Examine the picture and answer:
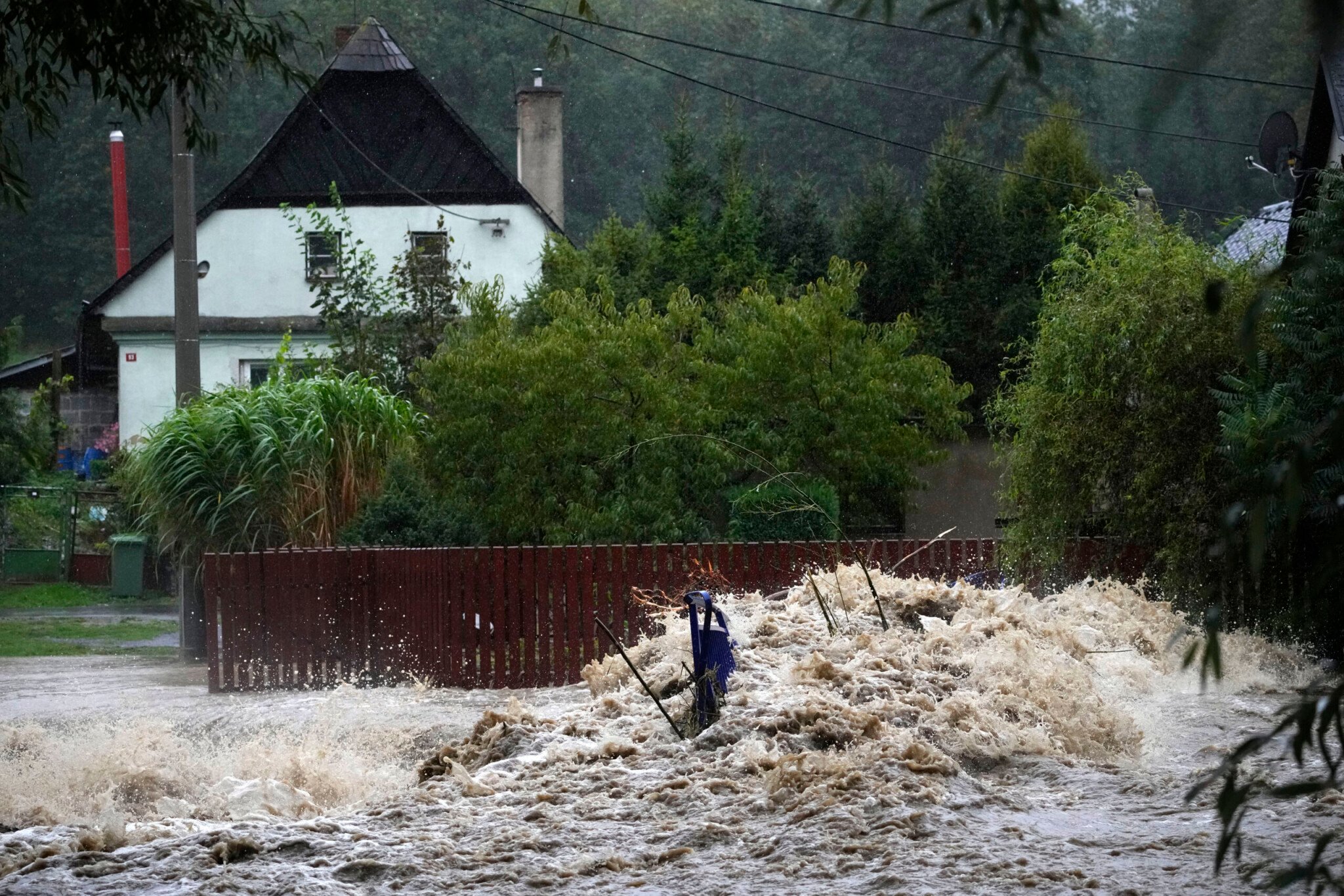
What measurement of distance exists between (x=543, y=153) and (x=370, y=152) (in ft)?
11.8

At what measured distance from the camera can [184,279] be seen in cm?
1603

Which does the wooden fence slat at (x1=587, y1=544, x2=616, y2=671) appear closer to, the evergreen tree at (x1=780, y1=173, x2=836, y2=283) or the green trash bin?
the green trash bin

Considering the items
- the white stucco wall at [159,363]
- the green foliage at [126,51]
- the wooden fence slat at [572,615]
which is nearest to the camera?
the green foliage at [126,51]

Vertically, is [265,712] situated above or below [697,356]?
below

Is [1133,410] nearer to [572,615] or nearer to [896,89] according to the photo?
[572,615]

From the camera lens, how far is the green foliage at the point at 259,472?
1485 centimetres

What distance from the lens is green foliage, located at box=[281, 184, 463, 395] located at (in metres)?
20.6

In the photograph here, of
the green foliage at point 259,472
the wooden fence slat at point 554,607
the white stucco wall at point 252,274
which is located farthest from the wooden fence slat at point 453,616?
the white stucco wall at point 252,274

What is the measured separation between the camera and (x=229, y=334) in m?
28.6

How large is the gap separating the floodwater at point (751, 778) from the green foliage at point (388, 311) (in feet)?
32.2

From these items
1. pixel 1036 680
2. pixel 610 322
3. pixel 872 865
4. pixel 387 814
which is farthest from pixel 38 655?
pixel 872 865

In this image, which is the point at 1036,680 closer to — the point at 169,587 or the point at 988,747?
the point at 988,747

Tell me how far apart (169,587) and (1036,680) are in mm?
19969

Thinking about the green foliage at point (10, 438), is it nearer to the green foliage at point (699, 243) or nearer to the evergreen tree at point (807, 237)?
the green foliage at point (699, 243)
